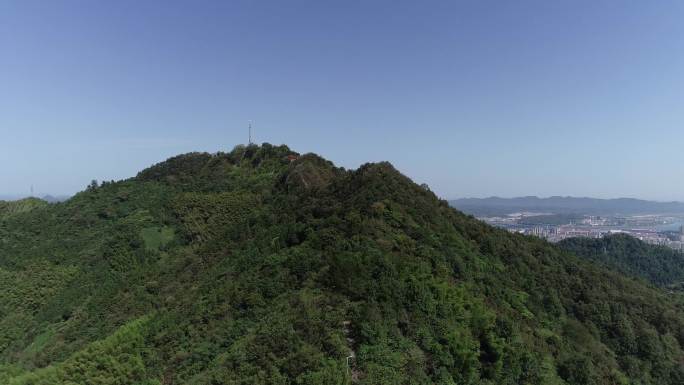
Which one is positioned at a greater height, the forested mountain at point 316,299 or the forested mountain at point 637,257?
the forested mountain at point 316,299

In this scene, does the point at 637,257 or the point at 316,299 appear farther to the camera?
the point at 637,257

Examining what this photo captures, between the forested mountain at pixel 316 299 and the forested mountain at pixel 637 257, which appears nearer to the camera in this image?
the forested mountain at pixel 316 299

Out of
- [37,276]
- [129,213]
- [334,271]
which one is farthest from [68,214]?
[334,271]

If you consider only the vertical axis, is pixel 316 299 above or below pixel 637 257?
above

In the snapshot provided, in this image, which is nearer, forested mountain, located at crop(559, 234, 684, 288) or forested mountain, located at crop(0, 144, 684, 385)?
forested mountain, located at crop(0, 144, 684, 385)

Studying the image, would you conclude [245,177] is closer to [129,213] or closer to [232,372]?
[129,213]
